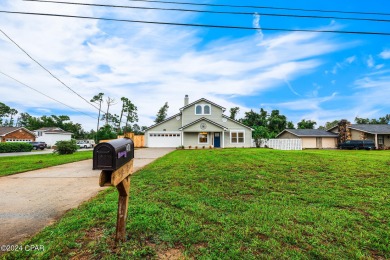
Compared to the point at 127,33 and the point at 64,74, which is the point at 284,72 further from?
the point at 64,74

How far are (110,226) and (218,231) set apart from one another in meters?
1.62

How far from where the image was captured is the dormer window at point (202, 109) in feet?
85.2

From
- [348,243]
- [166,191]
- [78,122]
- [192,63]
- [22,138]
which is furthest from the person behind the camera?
[78,122]

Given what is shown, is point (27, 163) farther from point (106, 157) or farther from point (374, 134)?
point (374, 134)

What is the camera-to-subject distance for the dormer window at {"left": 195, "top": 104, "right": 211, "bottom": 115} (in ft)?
85.2

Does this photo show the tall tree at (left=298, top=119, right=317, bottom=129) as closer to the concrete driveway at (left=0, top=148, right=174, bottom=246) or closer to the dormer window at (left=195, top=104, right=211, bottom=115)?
the dormer window at (left=195, top=104, right=211, bottom=115)

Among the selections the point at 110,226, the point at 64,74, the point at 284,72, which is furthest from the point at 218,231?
the point at 64,74

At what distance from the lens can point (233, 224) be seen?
294 centimetres

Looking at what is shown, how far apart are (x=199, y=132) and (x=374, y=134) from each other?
2513cm

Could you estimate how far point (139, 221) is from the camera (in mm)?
3016

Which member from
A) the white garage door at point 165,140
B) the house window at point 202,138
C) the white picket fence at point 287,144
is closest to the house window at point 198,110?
the house window at point 202,138

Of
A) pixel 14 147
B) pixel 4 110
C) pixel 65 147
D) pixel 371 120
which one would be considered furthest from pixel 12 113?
pixel 371 120

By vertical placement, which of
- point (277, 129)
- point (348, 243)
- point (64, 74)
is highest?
point (64, 74)

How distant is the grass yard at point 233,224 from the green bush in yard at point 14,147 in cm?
3132
